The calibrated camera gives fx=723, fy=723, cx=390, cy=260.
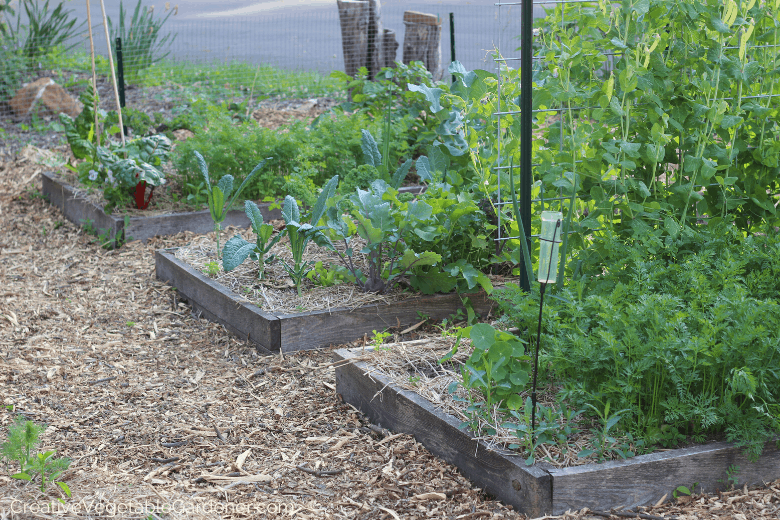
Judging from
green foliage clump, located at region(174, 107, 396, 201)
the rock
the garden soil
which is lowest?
the garden soil

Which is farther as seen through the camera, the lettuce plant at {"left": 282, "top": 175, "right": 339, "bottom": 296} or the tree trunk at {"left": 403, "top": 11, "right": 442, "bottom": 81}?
the tree trunk at {"left": 403, "top": 11, "right": 442, "bottom": 81}

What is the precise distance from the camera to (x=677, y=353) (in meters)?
2.17

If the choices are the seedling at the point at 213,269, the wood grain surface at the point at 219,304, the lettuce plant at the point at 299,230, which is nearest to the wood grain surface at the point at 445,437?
the wood grain surface at the point at 219,304

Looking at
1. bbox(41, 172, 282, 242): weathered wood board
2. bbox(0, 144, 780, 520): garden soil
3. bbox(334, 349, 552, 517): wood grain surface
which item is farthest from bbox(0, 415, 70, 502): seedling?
bbox(41, 172, 282, 242): weathered wood board

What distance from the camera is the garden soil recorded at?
85.7 inches

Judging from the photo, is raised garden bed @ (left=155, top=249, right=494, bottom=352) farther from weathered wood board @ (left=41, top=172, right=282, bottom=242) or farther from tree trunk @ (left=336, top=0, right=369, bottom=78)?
tree trunk @ (left=336, top=0, right=369, bottom=78)

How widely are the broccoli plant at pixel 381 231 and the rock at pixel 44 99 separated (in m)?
6.01

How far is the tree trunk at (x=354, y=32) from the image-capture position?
25.8 feet

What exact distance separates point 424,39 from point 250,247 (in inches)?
199

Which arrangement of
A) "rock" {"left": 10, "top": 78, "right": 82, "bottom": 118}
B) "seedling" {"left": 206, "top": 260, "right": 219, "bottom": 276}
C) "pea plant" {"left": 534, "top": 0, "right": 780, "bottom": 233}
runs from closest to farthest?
"pea plant" {"left": 534, "top": 0, "right": 780, "bottom": 233} < "seedling" {"left": 206, "top": 260, "right": 219, "bottom": 276} < "rock" {"left": 10, "top": 78, "right": 82, "bottom": 118}

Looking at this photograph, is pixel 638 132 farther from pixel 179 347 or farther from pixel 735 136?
pixel 179 347

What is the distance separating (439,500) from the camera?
7.34 ft

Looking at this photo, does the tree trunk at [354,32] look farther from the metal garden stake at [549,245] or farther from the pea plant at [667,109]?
the metal garden stake at [549,245]

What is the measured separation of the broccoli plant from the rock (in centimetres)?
601
